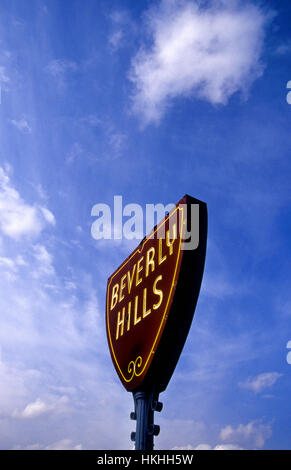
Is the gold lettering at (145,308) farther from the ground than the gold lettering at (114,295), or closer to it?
closer to it

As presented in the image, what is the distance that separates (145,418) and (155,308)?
4.95 ft

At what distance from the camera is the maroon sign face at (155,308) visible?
4.76 m

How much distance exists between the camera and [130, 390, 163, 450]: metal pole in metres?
4.64

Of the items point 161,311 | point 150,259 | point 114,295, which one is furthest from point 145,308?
point 114,295

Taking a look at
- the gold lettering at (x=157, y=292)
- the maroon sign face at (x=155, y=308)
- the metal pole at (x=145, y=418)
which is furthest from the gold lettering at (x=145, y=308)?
the metal pole at (x=145, y=418)

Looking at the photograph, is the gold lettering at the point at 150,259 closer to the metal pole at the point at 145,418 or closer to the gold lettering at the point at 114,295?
the gold lettering at the point at 114,295

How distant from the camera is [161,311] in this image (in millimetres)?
4832

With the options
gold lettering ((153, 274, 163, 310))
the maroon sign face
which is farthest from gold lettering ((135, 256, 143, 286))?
gold lettering ((153, 274, 163, 310))

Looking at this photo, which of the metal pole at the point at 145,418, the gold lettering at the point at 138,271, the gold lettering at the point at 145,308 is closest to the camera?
the metal pole at the point at 145,418

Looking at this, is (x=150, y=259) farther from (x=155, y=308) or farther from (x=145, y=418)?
(x=145, y=418)
